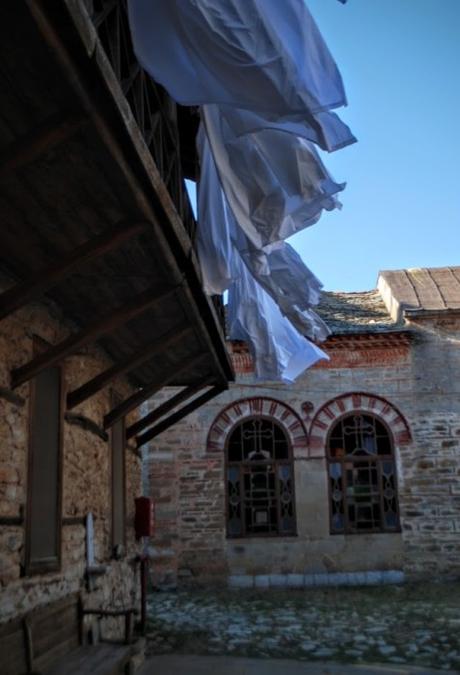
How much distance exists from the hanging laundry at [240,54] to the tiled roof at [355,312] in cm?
1109

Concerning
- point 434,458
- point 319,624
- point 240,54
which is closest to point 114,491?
point 319,624

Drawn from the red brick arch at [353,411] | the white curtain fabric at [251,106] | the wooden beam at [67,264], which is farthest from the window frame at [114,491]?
the red brick arch at [353,411]

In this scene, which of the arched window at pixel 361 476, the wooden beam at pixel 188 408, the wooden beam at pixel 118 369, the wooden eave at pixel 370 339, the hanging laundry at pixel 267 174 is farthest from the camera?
the wooden eave at pixel 370 339

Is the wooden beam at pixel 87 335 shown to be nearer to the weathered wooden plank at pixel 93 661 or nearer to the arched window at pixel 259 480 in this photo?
the weathered wooden plank at pixel 93 661

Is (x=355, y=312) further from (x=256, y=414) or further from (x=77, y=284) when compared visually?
(x=77, y=284)

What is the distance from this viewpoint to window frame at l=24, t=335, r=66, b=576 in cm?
519

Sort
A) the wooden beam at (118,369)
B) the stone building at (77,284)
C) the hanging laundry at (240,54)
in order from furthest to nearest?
the wooden beam at (118,369) → the hanging laundry at (240,54) → the stone building at (77,284)

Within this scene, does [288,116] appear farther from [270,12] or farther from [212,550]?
[212,550]

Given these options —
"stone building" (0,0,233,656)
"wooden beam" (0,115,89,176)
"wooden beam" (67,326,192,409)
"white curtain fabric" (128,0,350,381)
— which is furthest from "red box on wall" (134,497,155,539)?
"wooden beam" (0,115,89,176)

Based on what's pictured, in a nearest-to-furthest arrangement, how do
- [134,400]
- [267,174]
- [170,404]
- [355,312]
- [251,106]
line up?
[251,106] < [267,174] < [134,400] < [170,404] < [355,312]

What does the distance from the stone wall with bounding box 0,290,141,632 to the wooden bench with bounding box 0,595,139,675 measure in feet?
0.36

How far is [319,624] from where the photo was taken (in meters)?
9.38

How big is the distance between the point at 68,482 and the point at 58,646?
1.31 meters

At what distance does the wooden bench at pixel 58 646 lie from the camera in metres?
4.82
